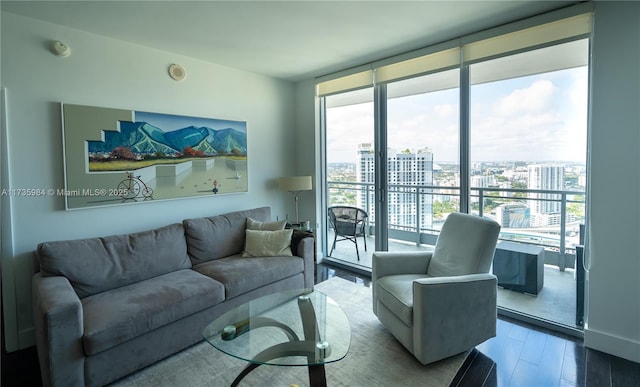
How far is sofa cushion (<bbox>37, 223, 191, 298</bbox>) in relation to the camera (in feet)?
7.48

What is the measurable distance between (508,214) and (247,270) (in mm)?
2453

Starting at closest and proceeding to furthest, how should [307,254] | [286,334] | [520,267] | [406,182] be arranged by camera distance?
[286,334]
[520,267]
[307,254]
[406,182]

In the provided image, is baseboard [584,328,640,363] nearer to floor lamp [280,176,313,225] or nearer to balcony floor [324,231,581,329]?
balcony floor [324,231,581,329]

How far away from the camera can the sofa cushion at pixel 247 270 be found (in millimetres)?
2660

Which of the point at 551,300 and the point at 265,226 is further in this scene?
the point at 265,226

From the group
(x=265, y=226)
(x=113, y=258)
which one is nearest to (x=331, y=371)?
(x=265, y=226)

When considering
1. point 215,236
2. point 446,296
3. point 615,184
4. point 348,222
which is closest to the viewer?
point 446,296

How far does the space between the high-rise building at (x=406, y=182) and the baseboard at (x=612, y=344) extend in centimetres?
162

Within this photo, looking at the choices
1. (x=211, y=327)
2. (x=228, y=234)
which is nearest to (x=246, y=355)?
(x=211, y=327)

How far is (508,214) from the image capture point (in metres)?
2.94

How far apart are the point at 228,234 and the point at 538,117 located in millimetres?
3072

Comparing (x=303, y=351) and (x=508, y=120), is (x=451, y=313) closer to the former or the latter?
(x=303, y=351)

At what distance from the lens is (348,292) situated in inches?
133

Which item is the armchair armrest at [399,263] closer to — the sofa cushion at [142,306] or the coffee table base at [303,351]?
the coffee table base at [303,351]
